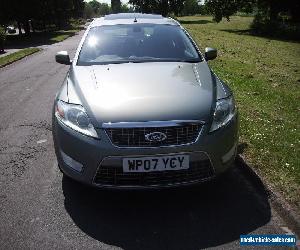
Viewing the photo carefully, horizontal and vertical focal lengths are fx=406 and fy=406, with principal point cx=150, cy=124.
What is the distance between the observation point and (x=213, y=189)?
434 centimetres

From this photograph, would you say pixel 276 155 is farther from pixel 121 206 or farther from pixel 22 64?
pixel 22 64

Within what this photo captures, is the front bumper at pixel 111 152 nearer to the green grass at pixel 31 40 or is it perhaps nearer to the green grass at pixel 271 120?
the green grass at pixel 271 120

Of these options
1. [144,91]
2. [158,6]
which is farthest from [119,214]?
[158,6]

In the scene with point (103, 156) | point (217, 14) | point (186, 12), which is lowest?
point (186, 12)

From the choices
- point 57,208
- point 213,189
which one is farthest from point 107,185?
point 213,189

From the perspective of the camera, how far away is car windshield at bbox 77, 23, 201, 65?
16.9 feet

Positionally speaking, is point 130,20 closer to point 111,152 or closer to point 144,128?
point 144,128

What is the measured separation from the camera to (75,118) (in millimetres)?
3846

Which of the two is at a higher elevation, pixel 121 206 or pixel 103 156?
pixel 103 156

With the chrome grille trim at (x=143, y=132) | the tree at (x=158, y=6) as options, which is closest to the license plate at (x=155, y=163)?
the chrome grille trim at (x=143, y=132)

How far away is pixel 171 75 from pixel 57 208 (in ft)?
6.14

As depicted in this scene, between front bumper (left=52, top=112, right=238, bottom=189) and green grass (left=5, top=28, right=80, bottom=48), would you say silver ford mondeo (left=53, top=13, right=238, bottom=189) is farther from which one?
green grass (left=5, top=28, right=80, bottom=48)

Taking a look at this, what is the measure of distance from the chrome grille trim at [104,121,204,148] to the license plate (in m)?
0.12

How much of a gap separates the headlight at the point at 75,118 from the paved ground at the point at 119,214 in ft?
2.71
